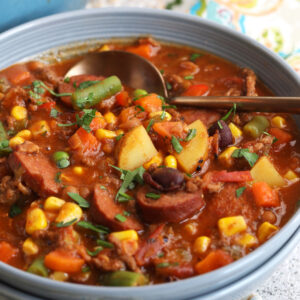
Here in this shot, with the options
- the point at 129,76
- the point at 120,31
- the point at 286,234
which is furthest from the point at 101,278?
the point at 120,31

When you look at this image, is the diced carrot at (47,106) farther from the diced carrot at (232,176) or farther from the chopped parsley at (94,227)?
the diced carrot at (232,176)

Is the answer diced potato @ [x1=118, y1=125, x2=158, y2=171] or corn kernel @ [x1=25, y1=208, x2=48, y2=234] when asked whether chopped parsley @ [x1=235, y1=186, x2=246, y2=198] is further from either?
corn kernel @ [x1=25, y1=208, x2=48, y2=234]

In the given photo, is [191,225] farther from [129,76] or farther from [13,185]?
[129,76]

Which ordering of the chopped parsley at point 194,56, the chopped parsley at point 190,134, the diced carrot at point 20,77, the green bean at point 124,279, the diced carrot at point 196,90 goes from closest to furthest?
the green bean at point 124,279 → the chopped parsley at point 190,134 → the diced carrot at point 196,90 → the diced carrot at point 20,77 → the chopped parsley at point 194,56

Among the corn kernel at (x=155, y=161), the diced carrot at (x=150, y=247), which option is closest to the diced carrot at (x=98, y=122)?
the corn kernel at (x=155, y=161)

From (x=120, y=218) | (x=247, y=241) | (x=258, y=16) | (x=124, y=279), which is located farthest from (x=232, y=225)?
(x=258, y=16)

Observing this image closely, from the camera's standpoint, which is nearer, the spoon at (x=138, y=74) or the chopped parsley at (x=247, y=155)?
the chopped parsley at (x=247, y=155)

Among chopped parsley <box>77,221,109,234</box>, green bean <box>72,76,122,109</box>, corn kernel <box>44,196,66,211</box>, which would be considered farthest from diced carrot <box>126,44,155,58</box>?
chopped parsley <box>77,221,109,234</box>
